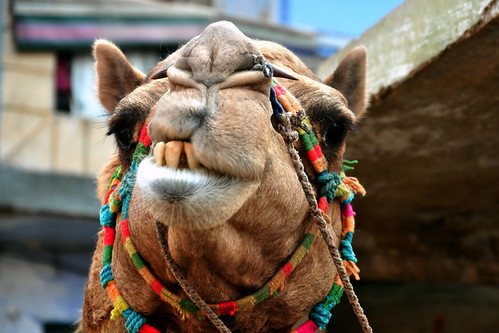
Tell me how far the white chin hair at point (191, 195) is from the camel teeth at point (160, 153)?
0.02 m

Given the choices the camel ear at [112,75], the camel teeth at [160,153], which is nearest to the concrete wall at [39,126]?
the camel ear at [112,75]

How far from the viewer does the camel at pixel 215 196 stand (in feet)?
8.31

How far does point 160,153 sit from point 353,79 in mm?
1905

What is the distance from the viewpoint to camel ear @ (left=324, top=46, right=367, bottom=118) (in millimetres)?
4219

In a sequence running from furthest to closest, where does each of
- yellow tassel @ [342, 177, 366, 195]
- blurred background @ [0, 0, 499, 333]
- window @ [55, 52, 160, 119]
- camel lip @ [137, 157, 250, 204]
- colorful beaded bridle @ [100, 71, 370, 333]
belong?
window @ [55, 52, 160, 119] < blurred background @ [0, 0, 499, 333] < yellow tassel @ [342, 177, 366, 195] < colorful beaded bridle @ [100, 71, 370, 333] < camel lip @ [137, 157, 250, 204]

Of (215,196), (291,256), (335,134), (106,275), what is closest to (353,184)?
(335,134)

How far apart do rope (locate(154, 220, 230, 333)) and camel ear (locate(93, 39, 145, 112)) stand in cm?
126

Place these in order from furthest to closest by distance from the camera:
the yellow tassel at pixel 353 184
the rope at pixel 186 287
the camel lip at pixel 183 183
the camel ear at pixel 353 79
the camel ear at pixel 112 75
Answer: the camel ear at pixel 353 79 < the camel ear at pixel 112 75 < the yellow tassel at pixel 353 184 < the rope at pixel 186 287 < the camel lip at pixel 183 183

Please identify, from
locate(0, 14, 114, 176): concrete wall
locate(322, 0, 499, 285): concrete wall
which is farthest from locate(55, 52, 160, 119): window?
locate(322, 0, 499, 285): concrete wall

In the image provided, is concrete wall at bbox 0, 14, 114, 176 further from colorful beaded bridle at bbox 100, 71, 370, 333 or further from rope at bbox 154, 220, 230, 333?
rope at bbox 154, 220, 230, 333

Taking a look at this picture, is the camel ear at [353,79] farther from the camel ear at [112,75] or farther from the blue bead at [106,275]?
the blue bead at [106,275]

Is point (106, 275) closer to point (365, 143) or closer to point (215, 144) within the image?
point (215, 144)

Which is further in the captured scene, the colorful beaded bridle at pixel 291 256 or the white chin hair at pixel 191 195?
the colorful beaded bridle at pixel 291 256

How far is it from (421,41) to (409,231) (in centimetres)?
263
